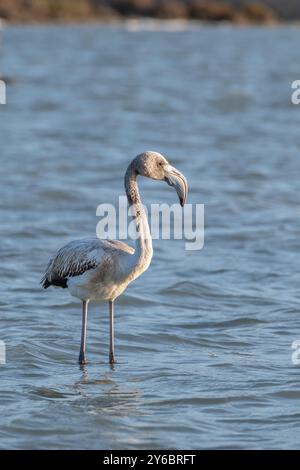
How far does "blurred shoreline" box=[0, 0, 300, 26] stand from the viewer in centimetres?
8106

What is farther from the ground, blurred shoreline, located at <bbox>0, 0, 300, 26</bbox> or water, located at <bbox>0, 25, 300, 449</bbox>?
blurred shoreline, located at <bbox>0, 0, 300, 26</bbox>

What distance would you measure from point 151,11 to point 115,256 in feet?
266

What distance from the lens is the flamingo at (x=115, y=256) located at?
888cm

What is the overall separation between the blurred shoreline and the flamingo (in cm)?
7070

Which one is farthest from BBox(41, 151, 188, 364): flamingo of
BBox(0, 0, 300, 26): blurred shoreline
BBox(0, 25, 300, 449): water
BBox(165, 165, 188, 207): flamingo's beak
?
BBox(0, 0, 300, 26): blurred shoreline

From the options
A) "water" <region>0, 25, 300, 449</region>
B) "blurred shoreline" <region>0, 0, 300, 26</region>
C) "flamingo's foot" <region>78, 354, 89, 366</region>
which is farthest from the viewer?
"blurred shoreline" <region>0, 0, 300, 26</region>

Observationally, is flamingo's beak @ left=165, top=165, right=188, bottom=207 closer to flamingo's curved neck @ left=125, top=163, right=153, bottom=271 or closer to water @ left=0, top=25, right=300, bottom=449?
flamingo's curved neck @ left=125, top=163, right=153, bottom=271

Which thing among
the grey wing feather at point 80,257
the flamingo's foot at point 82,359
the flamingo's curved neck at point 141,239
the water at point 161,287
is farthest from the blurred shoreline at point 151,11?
the flamingo's curved neck at point 141,239

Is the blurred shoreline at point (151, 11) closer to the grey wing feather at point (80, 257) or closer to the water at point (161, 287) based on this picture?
the water at point (161, 287)

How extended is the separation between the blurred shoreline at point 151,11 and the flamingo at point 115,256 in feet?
232

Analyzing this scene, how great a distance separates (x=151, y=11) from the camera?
88.6m

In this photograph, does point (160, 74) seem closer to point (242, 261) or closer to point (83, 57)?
point (83, 57)

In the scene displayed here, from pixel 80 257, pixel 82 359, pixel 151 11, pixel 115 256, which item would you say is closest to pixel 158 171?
pixel 115 256
